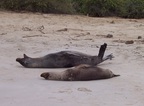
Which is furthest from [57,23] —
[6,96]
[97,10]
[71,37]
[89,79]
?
[6,96]

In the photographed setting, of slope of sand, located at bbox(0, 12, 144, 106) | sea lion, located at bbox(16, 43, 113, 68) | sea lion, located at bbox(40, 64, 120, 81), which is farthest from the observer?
sea lion, located at bbox(16, 43, 113, 68)

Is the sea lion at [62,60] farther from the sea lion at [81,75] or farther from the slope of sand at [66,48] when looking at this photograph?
the sea lion at [81,75]

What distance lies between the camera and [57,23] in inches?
660

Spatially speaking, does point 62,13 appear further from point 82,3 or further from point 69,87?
point 69,87

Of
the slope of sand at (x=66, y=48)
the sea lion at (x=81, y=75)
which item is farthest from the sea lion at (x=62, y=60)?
the sea lion at (x=81, y=75)

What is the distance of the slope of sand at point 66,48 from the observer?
641 centimetres

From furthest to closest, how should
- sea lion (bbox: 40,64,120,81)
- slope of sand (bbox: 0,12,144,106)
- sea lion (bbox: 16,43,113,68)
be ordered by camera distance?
sea lion (bbox: 16,43,113,68) → sea lion (bbox: 40,64,120,81) → slope of sand (bbox: 0,12,144,106)

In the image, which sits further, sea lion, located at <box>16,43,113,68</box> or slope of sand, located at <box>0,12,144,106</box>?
sea lion, located at <box>16,43,113,68</box>

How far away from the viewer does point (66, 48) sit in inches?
440

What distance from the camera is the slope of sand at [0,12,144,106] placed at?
641cm

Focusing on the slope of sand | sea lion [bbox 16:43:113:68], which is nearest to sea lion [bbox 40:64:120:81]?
the slope of sand

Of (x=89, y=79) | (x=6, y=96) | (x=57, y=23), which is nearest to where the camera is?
(x=6, y=96)

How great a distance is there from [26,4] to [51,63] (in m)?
11.9

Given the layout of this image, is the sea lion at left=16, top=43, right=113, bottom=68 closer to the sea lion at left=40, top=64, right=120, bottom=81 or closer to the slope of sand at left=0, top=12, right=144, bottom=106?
the slope of sand at left=0, top=12, right=144, bottom=106
